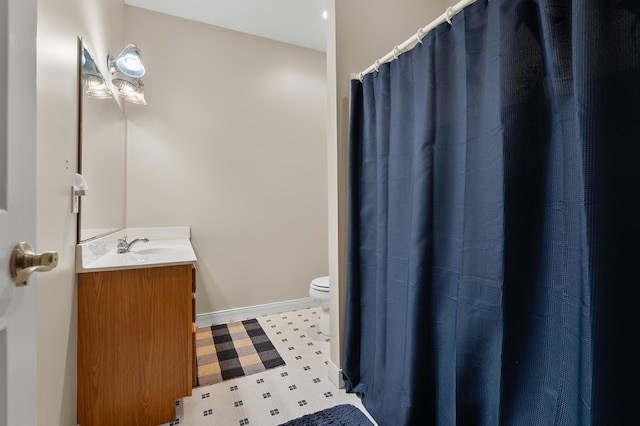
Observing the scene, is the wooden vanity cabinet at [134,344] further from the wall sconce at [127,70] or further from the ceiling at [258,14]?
the ceiling at [258,14]

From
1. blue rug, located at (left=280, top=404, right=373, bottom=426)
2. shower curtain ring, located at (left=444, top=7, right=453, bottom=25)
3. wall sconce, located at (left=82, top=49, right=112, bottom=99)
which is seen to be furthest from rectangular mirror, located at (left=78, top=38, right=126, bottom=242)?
shower curtain ring, located at (left=444, top=7, right=453, bottom=25)

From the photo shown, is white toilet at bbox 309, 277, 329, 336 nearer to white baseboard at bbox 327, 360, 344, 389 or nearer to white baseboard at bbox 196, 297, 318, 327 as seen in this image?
white baseboard at bbox 196, 297, 318, 327

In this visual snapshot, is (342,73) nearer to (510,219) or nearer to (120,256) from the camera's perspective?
(510,219)

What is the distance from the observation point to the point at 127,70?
2010 mm

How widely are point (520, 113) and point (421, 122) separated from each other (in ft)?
1.35

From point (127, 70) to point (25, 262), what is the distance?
1.99 m

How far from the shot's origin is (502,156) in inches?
35.8

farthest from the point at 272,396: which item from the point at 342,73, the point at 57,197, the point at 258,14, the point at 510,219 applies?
the point at 258,14

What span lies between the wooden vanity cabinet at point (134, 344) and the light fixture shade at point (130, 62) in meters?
1.44

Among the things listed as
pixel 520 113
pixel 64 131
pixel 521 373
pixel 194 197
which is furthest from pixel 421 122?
pixel 194 197

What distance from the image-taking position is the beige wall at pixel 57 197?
3.42 feet

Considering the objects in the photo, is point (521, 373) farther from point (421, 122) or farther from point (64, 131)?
point (64, 131)

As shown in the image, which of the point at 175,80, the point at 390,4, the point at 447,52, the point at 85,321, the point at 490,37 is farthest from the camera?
the point at 175,80

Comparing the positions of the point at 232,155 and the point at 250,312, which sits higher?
the point at 232,155
